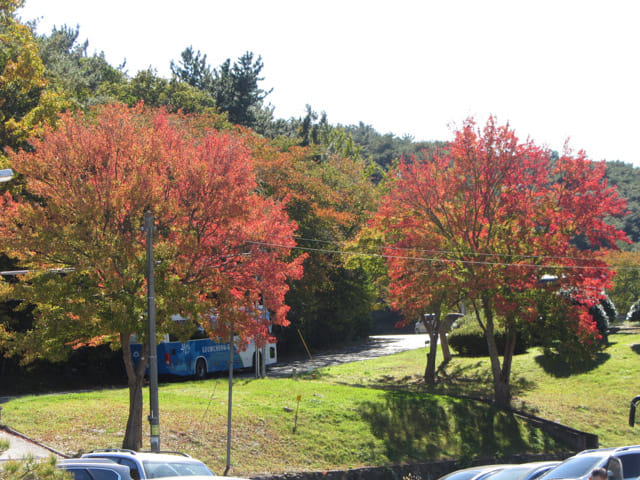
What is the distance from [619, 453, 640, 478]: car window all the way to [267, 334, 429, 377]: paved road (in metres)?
22.4

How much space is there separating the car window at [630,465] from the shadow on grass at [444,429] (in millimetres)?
10251

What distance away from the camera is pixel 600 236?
24.0 m

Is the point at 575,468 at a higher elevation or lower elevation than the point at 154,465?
lower

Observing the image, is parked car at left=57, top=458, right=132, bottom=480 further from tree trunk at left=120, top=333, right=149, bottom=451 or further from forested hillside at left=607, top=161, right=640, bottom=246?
forested hillside at left=607, top=161, right=640, bottom=246

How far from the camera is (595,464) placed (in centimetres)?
1023

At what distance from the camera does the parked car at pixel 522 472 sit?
11.6 m

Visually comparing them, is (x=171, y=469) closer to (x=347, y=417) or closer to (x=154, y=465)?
(x=154, y=465)

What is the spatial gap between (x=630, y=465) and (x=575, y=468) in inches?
40.3

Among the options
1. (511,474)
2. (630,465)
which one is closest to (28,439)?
(511,474)

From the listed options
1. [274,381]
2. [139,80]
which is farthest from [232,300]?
[139,80]

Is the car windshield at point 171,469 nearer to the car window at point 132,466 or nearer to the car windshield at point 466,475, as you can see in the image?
the car window at point 132,466

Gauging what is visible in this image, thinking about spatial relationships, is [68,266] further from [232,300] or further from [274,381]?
[274,381]

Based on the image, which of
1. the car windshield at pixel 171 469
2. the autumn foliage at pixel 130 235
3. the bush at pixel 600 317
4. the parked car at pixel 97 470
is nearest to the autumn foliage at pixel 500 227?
the bush at pixel 600 317

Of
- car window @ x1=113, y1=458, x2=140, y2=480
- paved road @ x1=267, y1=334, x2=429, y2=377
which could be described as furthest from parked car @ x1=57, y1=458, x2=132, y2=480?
paved road @ x1=267, y1=334, x2=429, y2=377
